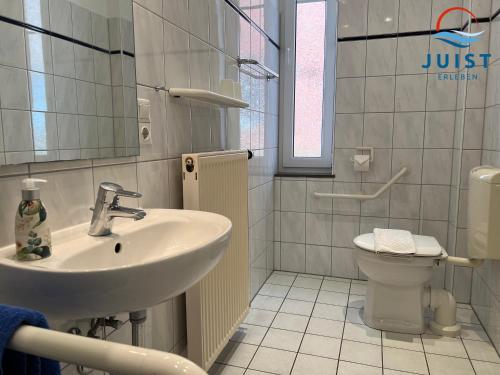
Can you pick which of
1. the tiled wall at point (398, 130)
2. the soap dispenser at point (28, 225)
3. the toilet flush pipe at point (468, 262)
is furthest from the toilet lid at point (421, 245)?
the soap dispenser at point (28, 225)

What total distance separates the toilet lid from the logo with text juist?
1.04 m

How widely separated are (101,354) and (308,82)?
9.21 feet

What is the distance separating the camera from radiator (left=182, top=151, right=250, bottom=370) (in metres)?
1.48

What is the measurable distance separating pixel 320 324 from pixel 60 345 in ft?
6.56

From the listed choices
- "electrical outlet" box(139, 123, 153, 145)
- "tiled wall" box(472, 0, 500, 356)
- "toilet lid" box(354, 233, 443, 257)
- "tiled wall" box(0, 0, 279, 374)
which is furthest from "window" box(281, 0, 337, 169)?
"electrical outlet" box(139, 123, 153, 145)

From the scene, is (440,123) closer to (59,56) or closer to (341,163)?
(341,163)

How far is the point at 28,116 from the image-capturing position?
2.98 feet

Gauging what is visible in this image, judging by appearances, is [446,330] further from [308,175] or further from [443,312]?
[308,175]

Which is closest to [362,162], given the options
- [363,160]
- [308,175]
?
[363,160]

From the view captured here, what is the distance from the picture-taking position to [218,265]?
5.54 ft

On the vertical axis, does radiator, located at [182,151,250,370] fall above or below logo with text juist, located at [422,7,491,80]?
below

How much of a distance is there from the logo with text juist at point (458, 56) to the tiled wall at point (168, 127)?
3.91ft

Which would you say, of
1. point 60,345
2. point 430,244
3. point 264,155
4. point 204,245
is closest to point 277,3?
point 264,155

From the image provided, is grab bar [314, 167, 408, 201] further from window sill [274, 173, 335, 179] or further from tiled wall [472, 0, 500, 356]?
tiled wall [472, 0, 500, 356]
